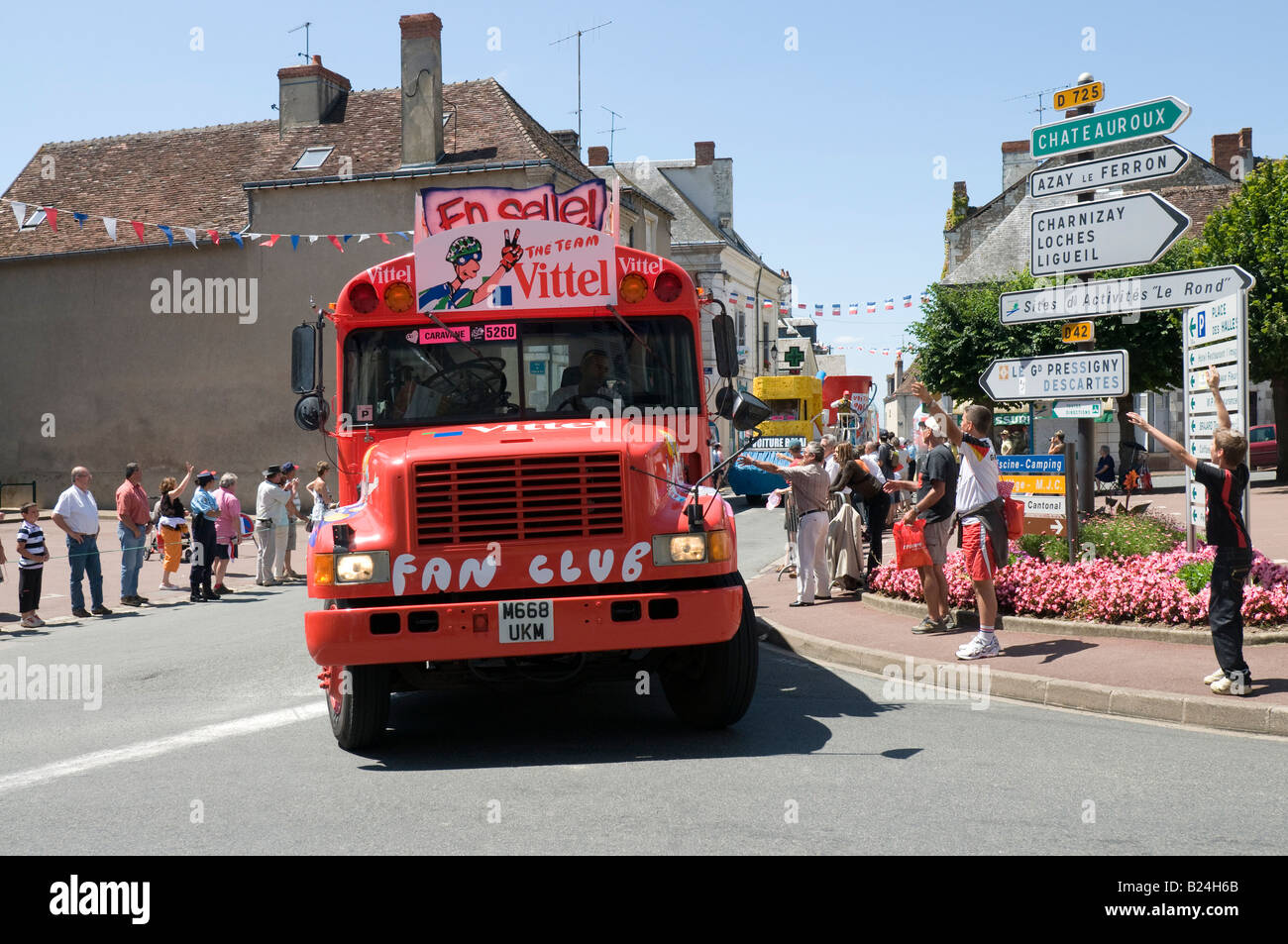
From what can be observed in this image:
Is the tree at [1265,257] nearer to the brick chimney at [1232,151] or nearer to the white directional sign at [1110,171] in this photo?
the brick chimney at [1232,151]

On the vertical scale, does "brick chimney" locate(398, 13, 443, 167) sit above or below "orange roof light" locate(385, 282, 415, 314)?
above

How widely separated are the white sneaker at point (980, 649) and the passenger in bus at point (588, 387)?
11.6ft

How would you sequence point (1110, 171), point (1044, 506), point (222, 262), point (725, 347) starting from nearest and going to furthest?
1. point (725, 347)
2. point (1110, 171)
3. point (1044, 506)
4. point (222, 262)

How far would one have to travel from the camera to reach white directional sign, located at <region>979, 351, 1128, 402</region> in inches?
428

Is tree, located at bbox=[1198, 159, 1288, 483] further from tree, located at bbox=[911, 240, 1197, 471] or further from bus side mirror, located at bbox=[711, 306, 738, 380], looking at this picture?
bus side mirror, located at bbox=[711, 306, 738, 380]

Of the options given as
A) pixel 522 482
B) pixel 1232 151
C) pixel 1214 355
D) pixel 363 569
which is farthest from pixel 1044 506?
pixel 1232 151

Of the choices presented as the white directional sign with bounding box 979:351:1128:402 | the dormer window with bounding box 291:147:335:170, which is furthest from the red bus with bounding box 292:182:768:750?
the dormer window with bounding box 291:147:335:170

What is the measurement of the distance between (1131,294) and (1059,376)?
0.97 meters

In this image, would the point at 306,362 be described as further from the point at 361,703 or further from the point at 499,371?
the point at 361,703

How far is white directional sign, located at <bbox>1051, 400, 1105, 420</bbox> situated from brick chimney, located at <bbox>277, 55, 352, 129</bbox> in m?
30.0

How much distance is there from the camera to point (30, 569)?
14586 mm

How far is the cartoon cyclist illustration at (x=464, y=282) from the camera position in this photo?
7691 mm

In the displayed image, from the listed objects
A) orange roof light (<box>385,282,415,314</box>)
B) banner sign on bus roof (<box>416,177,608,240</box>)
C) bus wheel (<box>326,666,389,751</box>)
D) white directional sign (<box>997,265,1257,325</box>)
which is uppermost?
banner sign on bus roof (<box>416,177,608,240</box>)

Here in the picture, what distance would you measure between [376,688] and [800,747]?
2.31 metres
